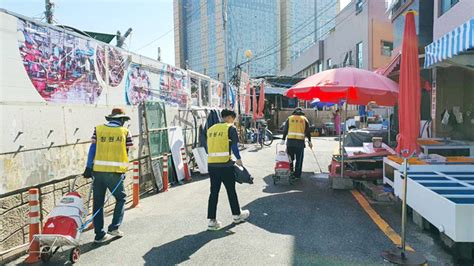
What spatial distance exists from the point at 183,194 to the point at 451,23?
8.04 metres

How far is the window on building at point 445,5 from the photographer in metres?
9.36

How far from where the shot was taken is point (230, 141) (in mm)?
5695

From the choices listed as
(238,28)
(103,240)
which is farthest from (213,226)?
(238,28)

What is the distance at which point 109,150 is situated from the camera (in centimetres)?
512

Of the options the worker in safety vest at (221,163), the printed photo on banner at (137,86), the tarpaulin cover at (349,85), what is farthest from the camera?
the printed photo on banner at (137,86)

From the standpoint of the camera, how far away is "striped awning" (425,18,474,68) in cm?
442

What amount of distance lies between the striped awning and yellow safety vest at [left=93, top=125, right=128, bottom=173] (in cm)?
481

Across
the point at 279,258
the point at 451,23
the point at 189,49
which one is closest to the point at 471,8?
the point at 451,23

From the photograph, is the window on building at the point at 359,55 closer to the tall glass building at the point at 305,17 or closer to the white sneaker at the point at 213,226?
the tall glass building at the point at 305,17

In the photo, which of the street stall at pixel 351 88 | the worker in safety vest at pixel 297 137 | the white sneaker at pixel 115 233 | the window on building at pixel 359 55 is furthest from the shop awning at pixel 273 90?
the white sneaker at pixel 115 233

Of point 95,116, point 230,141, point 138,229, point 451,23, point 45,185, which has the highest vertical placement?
point 451,23

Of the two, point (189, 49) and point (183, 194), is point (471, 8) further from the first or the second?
point (189, 49)

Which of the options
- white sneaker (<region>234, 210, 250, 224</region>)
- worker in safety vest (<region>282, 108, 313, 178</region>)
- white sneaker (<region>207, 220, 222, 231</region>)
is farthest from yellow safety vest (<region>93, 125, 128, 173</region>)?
worker in safety vest (<region>282, 108, 313, 178</region>)

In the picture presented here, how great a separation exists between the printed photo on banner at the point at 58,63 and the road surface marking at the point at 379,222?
5.48m
